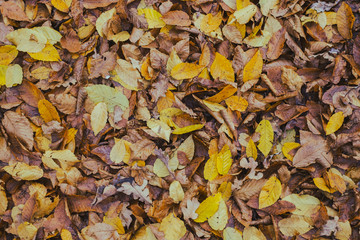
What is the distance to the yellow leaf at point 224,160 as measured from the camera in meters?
1.76

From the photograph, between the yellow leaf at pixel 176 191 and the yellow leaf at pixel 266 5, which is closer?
the yellow leaf at pixel 176 191

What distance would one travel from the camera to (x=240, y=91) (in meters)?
1.83

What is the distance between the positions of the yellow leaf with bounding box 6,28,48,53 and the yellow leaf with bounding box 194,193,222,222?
131 centimetres

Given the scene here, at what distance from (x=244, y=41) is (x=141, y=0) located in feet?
2.26

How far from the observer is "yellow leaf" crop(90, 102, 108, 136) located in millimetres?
1815

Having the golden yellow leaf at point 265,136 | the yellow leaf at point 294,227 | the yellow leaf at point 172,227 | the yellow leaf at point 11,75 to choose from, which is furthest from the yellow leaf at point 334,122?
the yellow leaf at point 11,75

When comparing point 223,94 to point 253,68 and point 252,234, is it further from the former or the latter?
point 252,234

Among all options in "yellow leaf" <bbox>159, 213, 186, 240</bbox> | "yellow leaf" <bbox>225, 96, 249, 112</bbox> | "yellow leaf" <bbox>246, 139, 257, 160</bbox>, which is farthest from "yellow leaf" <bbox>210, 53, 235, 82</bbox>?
"yellow leaf" <bbox>159, 213, 186, 240</bbox>

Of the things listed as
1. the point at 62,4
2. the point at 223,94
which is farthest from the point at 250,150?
the point at 62,4

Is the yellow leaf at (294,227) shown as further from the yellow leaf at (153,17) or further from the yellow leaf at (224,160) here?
the yellow leaf at (153,17)

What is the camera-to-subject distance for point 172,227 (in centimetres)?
172

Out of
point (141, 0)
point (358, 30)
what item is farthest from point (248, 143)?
point (141, 0)

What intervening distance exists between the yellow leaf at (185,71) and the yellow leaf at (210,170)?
0.50 m

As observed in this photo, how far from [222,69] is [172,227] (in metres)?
0.94
